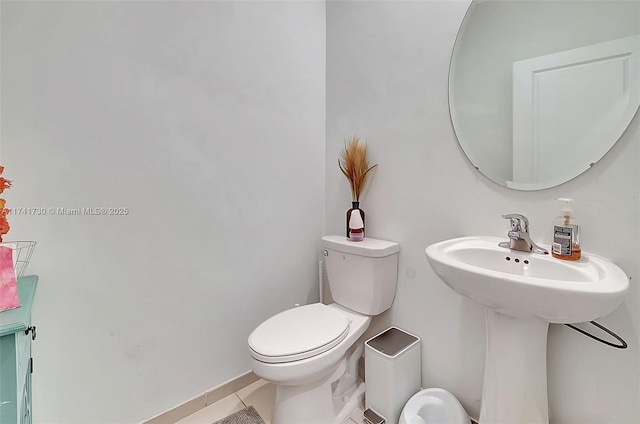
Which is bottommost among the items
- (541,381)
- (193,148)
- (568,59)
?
(541,381)

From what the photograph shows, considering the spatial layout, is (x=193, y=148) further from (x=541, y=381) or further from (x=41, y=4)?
(x=541, y=381)

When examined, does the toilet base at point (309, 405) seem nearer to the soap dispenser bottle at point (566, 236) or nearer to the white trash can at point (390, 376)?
the white trash can at point (390, 376)

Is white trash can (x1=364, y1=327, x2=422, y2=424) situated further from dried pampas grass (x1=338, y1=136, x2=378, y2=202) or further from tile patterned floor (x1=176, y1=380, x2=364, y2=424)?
dried pampas grass (x1=338, y1=136, x2=378, y2=202)

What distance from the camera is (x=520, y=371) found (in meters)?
0.86

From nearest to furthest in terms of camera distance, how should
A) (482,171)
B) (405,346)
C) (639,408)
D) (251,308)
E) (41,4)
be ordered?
(639,408), (41,4), (482,171), (405,346), (251,308)

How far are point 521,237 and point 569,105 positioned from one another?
0.47m

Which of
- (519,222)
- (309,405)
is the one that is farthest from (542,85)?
(309,405)

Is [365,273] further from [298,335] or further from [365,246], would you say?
[298,335]

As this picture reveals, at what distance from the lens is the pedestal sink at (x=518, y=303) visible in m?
0.65

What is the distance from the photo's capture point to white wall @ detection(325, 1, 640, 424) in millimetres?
836

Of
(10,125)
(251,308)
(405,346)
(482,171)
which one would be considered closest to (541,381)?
(405,346)

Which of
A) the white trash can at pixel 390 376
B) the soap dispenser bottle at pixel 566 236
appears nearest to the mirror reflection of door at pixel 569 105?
the soap dispenser bottle at pixel 566 236

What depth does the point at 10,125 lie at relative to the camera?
898 mm

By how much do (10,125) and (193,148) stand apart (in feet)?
1.84
